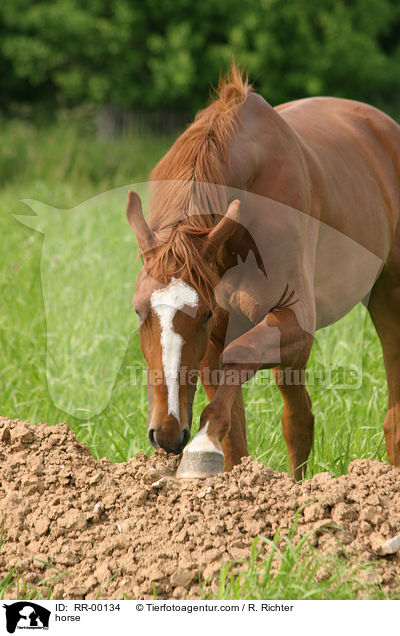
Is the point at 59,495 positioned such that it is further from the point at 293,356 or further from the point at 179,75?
the point at 179,75

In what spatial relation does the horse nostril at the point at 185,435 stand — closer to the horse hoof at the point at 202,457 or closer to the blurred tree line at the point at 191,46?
the horse hoof at the point at 202,457

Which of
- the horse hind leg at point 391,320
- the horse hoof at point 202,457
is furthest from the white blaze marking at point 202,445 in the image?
the horse hind leg at point 391,320

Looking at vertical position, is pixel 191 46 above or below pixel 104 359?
above

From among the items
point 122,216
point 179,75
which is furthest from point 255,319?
point 179,75

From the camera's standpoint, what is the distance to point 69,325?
5.90 m

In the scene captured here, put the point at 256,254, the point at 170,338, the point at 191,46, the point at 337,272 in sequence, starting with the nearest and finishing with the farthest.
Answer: the point at 170,338, the point at 256,254, the point at 337,272, the point at 191,46

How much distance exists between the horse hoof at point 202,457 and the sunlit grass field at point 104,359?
1.77 feet

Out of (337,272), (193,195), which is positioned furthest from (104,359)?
(193,195)

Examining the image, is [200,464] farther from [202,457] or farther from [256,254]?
[256,254]

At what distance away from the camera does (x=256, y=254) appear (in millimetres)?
3402

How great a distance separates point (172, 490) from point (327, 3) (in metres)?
17.5

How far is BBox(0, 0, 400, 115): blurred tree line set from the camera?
1716cm

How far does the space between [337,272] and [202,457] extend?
165 centimetres

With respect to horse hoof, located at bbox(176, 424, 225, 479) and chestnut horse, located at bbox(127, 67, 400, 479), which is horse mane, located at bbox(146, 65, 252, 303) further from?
horse hoof, located at bbox(176, 424, 225, 479)
